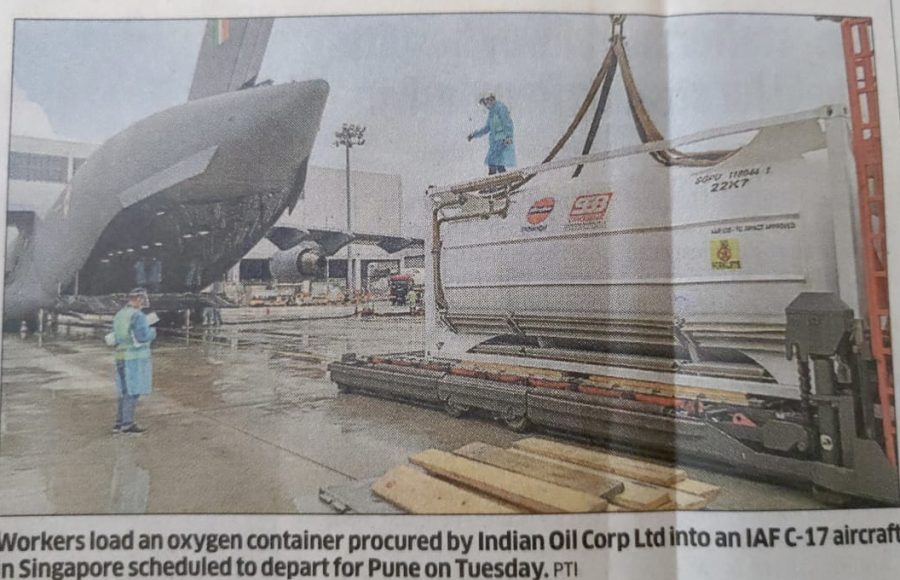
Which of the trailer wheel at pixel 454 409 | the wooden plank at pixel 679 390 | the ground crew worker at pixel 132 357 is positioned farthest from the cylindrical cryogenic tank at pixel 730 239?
the ground crew worker at pixel 132 357

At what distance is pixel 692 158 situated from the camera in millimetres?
794

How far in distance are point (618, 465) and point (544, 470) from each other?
0.33 ft

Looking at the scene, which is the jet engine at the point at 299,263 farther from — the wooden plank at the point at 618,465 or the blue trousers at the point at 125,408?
the wooden plank at the point at 618,465

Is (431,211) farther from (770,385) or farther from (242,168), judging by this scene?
(770,385)

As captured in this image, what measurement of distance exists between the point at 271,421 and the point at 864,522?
832mm

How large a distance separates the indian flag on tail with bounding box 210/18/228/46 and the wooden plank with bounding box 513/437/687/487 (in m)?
0.79

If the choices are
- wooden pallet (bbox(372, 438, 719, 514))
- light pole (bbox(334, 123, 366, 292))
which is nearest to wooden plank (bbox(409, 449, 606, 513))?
wooden pallet (bbox(372, 438, 719, 514))

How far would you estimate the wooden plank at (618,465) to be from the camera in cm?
73

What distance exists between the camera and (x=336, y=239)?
42.7 inches

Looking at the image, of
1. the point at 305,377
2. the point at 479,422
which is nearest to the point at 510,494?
the point at 479,422

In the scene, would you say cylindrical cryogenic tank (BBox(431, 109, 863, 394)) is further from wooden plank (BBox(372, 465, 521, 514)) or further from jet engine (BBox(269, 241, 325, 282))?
jet engine (BBox(269, 241, 325, 282))

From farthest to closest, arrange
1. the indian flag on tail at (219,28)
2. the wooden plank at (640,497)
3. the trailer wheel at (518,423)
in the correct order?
1. the trailer wheel at (518,423)
2. the indian flag on tail at (219,28)
3. the wooden plank at (640,497)

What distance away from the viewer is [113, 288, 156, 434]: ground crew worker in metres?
0.83

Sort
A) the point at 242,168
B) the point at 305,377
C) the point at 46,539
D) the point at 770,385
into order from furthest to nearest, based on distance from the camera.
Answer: the point at 242,168 → the point at 305,377 → the point at 770,385 → the point at 46,539
